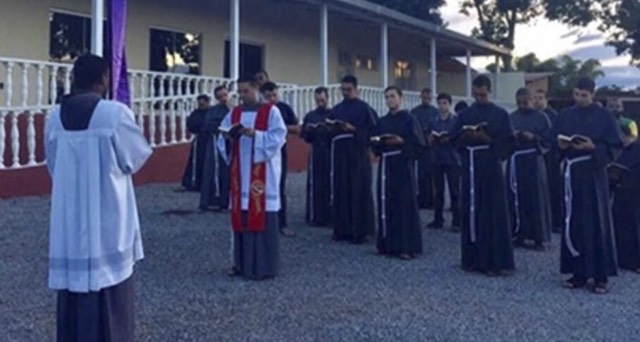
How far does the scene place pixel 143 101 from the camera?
46.4ft

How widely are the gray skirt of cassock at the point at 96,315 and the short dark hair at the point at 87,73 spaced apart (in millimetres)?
1160

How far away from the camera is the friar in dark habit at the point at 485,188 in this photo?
8633 millimetres

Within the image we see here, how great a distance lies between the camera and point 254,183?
804cm

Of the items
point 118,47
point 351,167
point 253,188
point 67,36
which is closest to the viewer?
point 118,47

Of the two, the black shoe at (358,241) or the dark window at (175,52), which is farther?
the dark window at (175,52)

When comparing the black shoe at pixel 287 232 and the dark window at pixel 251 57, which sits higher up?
the dark window at pixel 251 57

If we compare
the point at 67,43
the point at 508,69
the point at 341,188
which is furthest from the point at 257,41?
the point at 508,69

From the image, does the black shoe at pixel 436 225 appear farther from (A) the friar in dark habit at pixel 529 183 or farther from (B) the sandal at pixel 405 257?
(B) the sandal at pixel 405 257

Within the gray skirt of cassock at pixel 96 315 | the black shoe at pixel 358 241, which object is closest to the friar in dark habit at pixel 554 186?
the black shoe at pixel 358 241

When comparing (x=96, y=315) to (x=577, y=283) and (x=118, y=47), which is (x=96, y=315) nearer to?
(x=118, y=47)

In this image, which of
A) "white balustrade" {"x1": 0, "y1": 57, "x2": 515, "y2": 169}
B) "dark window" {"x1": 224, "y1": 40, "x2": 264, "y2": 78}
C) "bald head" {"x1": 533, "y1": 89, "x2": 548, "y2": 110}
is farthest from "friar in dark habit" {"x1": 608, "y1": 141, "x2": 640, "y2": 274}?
"dark window" {"x1": 224, "y1": 40, "x2": 264, "y2": 78}

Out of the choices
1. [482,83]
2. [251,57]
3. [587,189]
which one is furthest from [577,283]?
[251,57]

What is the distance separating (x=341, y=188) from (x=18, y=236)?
3.74 metres

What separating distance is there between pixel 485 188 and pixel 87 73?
190 inches
